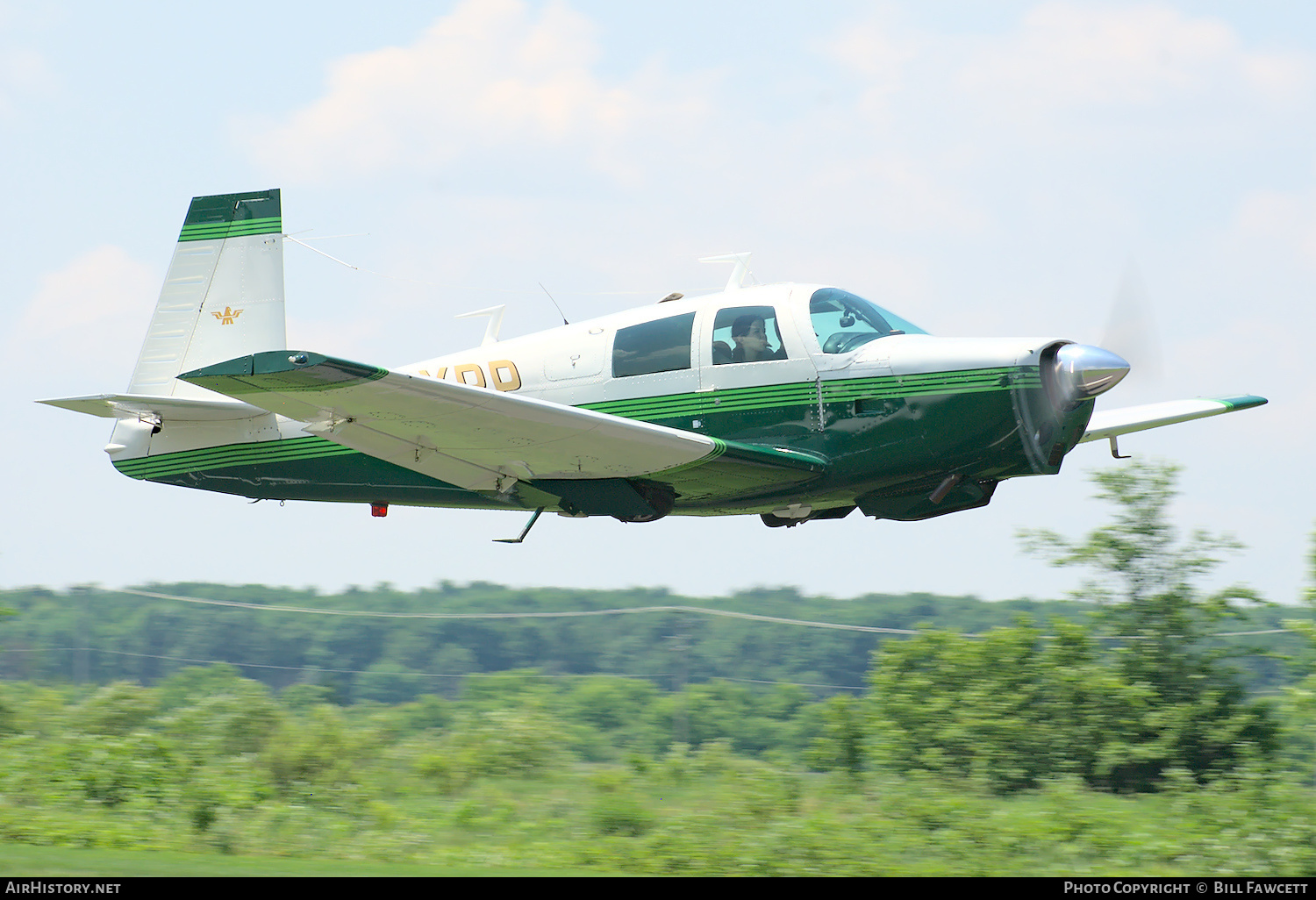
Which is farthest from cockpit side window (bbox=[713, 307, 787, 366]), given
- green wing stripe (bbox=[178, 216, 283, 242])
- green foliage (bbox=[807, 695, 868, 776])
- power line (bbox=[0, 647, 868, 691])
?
green wing stripe (bbox=[178, 216, 283, 242])

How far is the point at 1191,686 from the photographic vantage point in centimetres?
891

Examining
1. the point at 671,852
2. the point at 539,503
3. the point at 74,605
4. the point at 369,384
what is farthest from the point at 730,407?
the point at 74,605

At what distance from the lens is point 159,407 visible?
9.66m

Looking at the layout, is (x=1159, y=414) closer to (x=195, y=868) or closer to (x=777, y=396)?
(x=777, y=396)

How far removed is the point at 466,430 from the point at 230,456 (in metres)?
3.14

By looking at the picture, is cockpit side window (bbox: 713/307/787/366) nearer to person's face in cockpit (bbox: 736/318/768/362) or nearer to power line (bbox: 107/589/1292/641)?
person's face in cockpit (bbox: 736/318/768/362)

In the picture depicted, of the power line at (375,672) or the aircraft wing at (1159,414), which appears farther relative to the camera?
the aircraft wing at (1159,414)

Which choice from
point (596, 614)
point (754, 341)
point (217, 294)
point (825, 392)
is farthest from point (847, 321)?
point (217, 294)

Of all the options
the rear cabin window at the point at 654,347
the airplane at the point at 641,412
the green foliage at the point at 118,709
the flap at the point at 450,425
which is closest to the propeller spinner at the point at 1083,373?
the airplane at the point at 641,412

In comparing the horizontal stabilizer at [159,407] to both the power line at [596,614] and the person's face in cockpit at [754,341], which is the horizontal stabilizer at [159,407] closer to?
the power line at [596,614]

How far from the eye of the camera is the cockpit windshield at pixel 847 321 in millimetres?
9148

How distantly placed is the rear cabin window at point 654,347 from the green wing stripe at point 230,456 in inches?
98.0

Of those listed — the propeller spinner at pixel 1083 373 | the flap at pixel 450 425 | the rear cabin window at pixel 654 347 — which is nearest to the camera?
the flap at pixel 450 425
